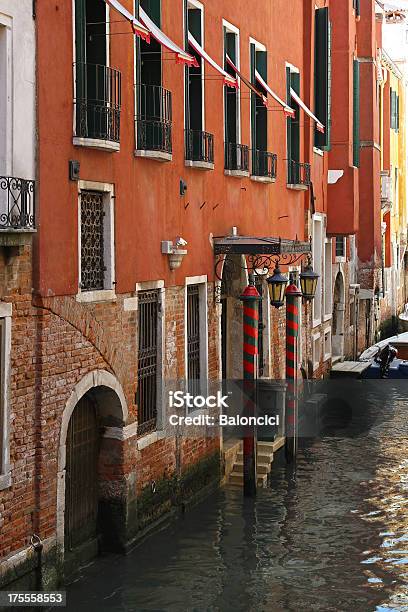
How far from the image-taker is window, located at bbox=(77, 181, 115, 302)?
10031 mm

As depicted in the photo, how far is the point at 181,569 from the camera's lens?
34.8 feet

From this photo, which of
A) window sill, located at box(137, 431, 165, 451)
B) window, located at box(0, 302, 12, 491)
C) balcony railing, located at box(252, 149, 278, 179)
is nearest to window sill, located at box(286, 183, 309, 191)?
balcony railing, located at box(252, 149, 278, 179)

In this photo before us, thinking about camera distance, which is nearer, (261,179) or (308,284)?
(261,179)

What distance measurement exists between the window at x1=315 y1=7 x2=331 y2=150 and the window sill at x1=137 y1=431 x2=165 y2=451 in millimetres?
9563

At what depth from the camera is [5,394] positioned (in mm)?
Answer: 8562

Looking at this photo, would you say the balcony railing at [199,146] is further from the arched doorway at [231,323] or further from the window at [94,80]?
the arched doorway at [231,323]

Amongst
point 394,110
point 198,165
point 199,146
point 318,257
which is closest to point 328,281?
point 318,257

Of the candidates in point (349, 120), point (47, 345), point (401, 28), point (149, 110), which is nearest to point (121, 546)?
point (47, 345)

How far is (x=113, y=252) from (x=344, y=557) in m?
3.62

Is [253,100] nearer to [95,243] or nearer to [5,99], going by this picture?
[95,243]

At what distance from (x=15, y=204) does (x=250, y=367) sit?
5494 millimetres

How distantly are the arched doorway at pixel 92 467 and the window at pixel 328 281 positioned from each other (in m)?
13.0

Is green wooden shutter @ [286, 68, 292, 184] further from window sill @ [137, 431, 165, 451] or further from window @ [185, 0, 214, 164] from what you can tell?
window sill @ [137, 431, 165, 451]

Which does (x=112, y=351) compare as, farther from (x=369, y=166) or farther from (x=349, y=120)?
(x=369, y=166)
